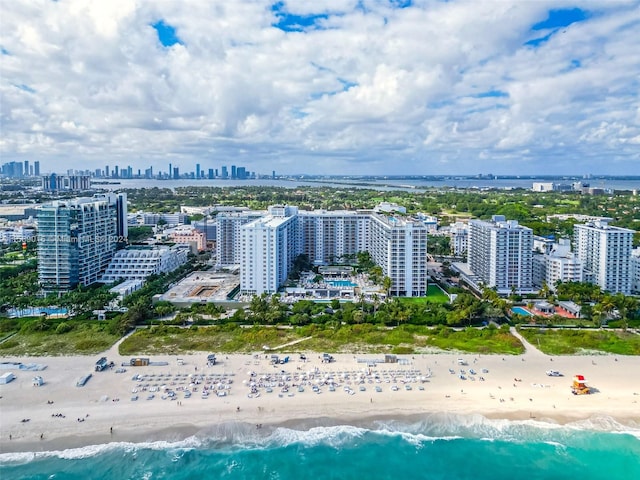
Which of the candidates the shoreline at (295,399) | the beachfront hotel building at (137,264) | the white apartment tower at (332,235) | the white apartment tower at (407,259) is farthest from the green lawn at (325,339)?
the white apartment tower at (332,235)

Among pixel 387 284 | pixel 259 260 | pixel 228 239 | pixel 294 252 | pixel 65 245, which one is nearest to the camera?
pixel 387 284

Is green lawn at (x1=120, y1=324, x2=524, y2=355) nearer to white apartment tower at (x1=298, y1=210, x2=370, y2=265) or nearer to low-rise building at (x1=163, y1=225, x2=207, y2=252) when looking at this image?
white apartment tower at (x1=298, y1=210, x2=370, y2=265)

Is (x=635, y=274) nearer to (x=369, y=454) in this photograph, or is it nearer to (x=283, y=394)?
(x=369, y=454)

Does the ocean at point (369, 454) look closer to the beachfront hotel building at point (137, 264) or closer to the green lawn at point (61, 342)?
the green lawn at point (61, 342)

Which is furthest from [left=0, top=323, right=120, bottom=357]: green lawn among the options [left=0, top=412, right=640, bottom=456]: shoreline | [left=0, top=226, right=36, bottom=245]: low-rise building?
[left=0, top=226, right=36, bottom=245]: low-rise building

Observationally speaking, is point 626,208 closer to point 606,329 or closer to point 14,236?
point 606,329

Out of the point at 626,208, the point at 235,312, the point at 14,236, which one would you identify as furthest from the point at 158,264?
the point at 626,208

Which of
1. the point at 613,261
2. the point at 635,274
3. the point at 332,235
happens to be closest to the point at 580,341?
the point at 613,261
